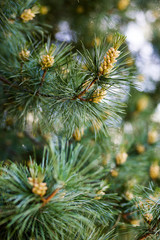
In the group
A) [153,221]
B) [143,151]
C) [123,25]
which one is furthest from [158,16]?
[153,221]

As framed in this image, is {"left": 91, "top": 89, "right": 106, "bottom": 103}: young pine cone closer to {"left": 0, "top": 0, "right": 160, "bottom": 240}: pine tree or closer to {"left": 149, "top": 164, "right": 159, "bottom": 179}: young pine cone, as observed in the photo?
{"left": 0, "top": 0, "right": 160, "bottom": 240}: pine tree

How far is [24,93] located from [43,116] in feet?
0.25

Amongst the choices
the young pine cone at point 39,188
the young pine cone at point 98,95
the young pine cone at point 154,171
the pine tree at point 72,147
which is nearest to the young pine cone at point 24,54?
the pine tree at point 72,147

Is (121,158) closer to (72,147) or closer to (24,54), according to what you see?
(72,147)

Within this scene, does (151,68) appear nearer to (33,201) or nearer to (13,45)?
(13,45)

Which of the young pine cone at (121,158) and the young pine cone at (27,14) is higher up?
the young pine cone at (27,14)

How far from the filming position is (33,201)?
12.4 inches

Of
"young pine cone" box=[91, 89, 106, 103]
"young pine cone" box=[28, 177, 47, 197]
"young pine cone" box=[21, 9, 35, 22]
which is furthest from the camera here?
"young pine cone" box=[21, 9, 35, 22]

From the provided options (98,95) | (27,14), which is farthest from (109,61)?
(27,14)

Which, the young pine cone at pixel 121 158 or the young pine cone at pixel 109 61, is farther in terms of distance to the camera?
the young pine cone at pixel 121 158

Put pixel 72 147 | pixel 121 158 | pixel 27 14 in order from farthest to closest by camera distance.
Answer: pixel 121 158, pixel 27 14, pixel 72 147

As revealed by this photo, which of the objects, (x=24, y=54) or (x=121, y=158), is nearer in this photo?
(x=24, y=54)

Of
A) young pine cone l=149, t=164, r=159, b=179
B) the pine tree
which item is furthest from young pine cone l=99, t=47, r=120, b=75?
young pine cone l=149, t=164, r=159, b=179

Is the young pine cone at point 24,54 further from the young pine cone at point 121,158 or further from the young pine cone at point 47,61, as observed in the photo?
the young pine cone at point 121,158
